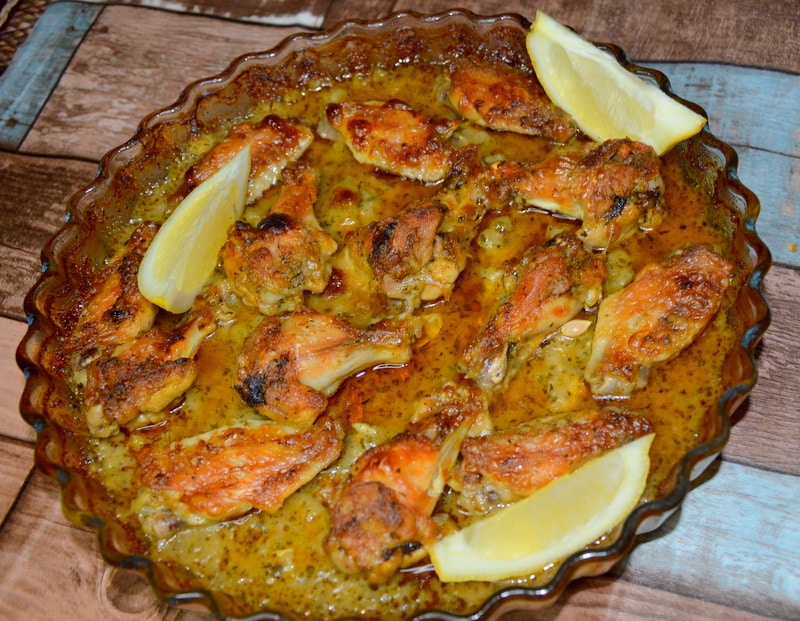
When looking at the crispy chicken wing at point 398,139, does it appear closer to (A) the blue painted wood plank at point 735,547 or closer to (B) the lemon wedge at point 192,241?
(B) the lemon wedge at point 192,241

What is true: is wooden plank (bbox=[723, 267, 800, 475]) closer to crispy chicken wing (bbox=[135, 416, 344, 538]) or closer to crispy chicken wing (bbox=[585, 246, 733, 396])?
crispy chicken wing (bbox=[585, 246, 733, 396])

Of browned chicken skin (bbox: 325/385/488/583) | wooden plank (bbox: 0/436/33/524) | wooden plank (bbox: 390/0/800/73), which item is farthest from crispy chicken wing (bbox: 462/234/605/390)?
wooden plank (bbox: 0/436/33/524)

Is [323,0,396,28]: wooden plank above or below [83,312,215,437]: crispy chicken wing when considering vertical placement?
above

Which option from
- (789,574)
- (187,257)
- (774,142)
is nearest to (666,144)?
(774,142)

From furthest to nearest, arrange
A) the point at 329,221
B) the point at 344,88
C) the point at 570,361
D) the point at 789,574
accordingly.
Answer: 1. the point at 344,88
2. the point at 329,221
3. the point at 570,361
4. the point at 789,574

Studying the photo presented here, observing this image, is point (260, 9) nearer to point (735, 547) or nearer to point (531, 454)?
point (531, 454)

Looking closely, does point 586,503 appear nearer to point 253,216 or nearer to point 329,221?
point 329,221
